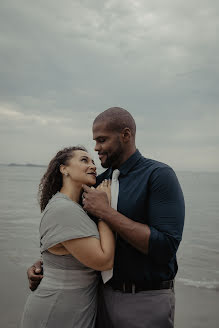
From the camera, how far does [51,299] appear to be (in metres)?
2.55

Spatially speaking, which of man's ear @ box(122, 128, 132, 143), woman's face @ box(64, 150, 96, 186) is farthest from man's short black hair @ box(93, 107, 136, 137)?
woman's face @ box(64, 150, 96, 186)

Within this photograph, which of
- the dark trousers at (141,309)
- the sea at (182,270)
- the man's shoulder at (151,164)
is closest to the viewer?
the dark trousers at (141,309)

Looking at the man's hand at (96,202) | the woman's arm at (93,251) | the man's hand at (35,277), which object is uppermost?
the man's hand at (96,202)

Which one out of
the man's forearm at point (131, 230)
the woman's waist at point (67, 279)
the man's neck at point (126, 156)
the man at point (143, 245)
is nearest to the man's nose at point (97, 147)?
the man's neck at point (126, 156)

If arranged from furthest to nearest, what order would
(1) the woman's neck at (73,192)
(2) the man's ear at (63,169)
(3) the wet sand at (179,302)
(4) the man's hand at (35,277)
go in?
(3) the wet sand at (179,302) < (2) the man's ear at (63,169) < (1) the woman's neck at (73,192) < (4) the man's hand at (35,277)

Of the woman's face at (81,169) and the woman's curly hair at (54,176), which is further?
the woman's curly hair at (54,176)

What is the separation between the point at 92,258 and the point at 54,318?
0.58 m

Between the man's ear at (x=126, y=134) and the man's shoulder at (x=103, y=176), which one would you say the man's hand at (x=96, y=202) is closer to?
the man's shoulder at (x=103, y=176)

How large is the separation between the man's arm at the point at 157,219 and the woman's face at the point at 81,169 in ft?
1.26

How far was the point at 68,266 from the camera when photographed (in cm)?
262

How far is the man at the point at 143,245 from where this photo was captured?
2475mm

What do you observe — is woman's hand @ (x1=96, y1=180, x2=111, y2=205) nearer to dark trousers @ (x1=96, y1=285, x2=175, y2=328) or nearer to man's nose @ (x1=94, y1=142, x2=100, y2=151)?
man's nose @ (x1=94, y1=142, x2=100, y2=151)

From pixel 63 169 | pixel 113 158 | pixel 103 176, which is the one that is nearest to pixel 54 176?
pixel 63 169

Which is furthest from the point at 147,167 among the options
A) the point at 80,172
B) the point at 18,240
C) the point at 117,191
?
the point at 18,240
